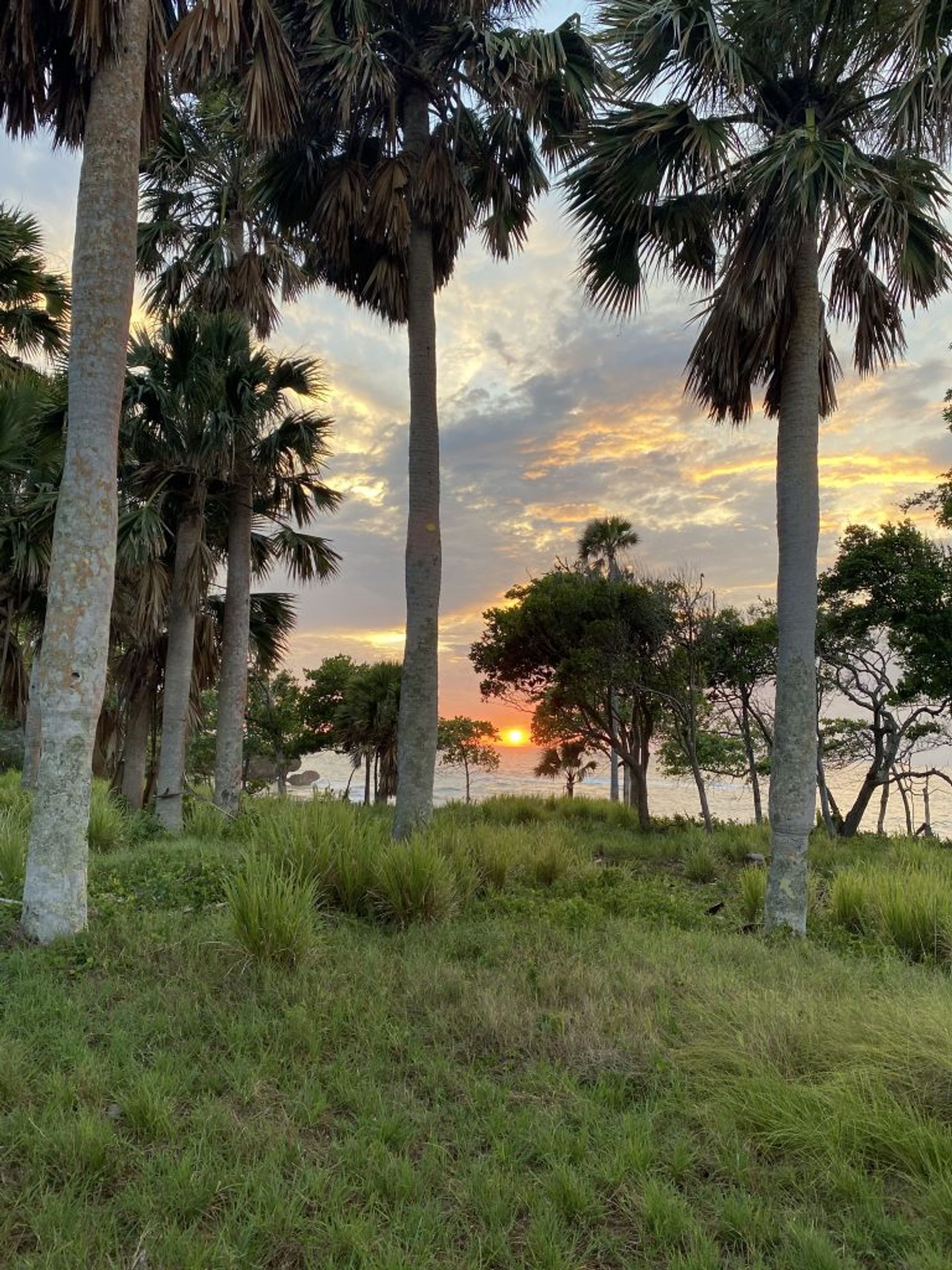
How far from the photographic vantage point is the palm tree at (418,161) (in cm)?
858

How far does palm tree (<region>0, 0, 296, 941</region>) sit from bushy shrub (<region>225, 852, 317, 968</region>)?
1493 millimetres

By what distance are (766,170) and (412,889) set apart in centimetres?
675

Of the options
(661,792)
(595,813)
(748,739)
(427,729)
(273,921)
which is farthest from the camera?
(661,792)

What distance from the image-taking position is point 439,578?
28.9ft

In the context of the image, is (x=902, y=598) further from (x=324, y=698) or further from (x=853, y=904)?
(x=324, y=698)

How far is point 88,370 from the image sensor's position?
217 inches

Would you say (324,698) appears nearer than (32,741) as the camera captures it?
No

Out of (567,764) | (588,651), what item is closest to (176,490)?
(588,651)

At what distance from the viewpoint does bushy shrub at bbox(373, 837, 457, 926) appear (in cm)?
575

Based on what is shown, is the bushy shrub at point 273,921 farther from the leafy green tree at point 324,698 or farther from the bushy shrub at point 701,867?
the leafy green tree at point 324,698

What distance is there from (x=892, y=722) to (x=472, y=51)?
13.2 meters

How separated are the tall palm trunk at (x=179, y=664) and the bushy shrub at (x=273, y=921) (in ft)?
25.2

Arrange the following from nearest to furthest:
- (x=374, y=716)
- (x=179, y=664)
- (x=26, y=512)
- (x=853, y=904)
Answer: (x=853, y=904) < (x=26, y=512) < (x=179, y=664) < (x=374, y=716)

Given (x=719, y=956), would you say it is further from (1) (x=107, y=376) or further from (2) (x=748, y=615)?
(2) (x=748, y=615)
